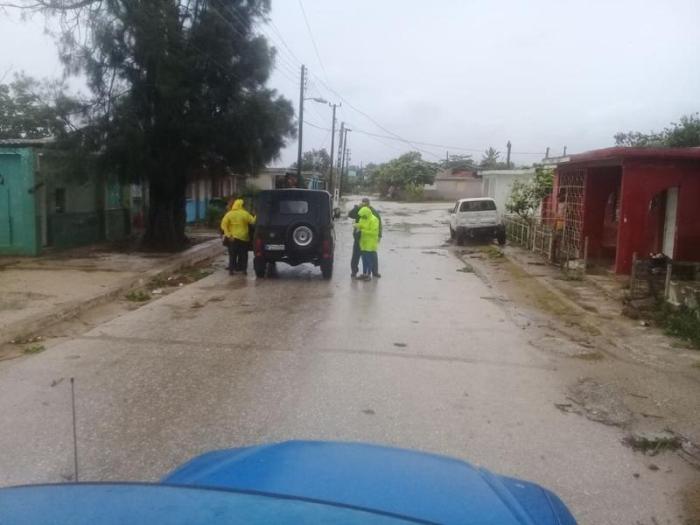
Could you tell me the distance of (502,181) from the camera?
4012 centimetres

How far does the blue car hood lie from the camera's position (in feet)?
7.19

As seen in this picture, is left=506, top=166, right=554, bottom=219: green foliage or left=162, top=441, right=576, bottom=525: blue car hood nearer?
left=162, top=441, right=576, bottom=525: blue car hood

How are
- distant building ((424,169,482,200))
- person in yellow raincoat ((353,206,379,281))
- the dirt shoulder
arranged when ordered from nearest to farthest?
the dirt shoulder → person in yellow raincoat ((353,206,379,281)) → distant building ((424,169,482,200))

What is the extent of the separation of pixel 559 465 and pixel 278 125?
15826mm

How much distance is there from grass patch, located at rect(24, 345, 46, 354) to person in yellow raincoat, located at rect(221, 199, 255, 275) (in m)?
7.74

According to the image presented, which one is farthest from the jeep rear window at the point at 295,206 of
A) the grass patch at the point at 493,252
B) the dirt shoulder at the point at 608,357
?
the grass patch at the point at 493,252

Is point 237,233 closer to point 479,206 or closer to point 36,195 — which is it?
point 36,195

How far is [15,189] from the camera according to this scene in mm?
16828

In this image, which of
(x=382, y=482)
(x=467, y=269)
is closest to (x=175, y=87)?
(x=467, y=269)

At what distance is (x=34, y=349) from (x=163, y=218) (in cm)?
1229

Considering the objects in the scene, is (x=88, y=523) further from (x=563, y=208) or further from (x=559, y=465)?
(x=563, y=208)

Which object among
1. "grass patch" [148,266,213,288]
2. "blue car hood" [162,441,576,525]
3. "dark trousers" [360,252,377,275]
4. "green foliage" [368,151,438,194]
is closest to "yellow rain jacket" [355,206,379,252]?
"dark trousers" [360,252,377,275]

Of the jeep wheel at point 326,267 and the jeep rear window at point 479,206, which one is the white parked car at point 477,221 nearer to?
the jeep rear window at point 479,206

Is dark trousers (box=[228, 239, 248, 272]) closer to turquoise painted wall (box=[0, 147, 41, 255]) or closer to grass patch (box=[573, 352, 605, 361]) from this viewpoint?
turquoise painted wall (box=[0, 147, 41, 255])
